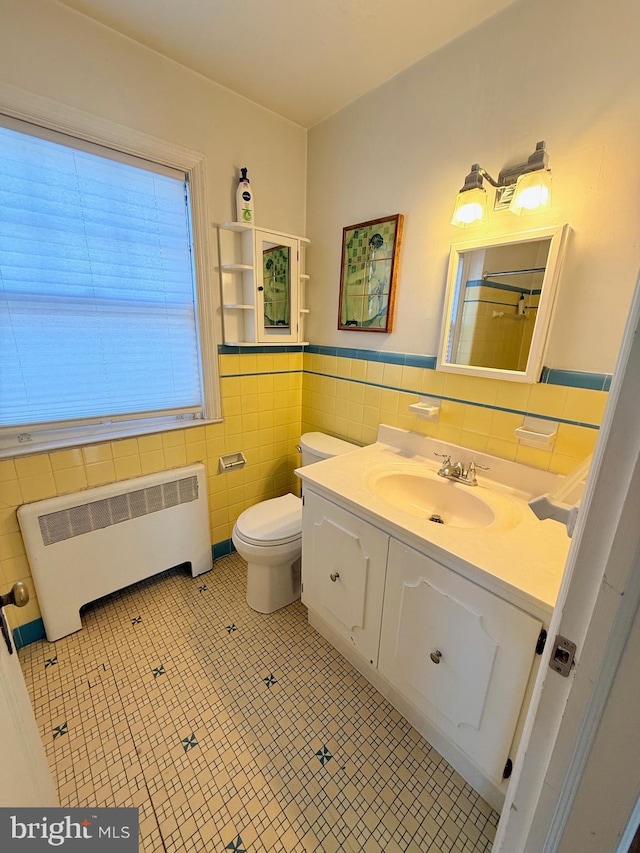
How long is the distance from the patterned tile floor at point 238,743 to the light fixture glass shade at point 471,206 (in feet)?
5.92

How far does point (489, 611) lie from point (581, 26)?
165cm

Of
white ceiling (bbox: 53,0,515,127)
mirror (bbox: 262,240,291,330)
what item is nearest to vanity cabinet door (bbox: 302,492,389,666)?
mirror (bbox: 262,240,291,330)

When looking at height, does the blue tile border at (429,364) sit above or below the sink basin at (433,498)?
above

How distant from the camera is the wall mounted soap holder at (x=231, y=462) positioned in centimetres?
194

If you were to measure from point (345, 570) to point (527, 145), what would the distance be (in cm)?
159

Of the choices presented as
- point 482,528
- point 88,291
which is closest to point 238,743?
point 482,528

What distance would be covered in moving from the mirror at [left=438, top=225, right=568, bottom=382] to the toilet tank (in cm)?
67

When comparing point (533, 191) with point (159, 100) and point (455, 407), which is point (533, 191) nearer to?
point (455, 407)

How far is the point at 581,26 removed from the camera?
0.98m

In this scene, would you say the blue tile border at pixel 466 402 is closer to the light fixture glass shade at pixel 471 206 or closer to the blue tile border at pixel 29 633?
the light fixture glass shade at pixel 471 206

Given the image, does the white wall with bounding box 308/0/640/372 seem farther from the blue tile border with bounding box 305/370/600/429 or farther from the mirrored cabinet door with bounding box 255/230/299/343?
the mirrored cabinet door with bounding box 255/230/299/343

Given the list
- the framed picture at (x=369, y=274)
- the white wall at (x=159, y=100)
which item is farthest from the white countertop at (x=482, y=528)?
the white wall at (x=159, y=100)

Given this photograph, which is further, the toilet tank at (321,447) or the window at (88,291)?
the toilet tank at (321,447)

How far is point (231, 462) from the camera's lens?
6.49 ft
